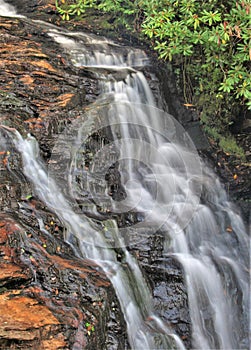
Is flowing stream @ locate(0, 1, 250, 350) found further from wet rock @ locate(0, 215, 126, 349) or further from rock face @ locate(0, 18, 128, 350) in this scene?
wet rock @ locate(0, 215, 126, 349)

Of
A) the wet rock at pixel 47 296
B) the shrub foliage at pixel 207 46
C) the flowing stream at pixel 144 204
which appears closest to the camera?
the wet rock at pixel 47 296

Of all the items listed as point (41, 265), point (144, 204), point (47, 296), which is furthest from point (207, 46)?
point (47, 296)

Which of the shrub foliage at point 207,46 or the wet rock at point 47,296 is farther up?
the shrub foliage at point 207,46

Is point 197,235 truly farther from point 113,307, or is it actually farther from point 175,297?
point 113,307

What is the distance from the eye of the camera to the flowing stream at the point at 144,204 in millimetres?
4254

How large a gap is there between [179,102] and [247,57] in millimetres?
1774

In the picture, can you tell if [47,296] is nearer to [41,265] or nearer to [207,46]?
[41,265]

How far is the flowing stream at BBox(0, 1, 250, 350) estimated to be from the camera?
4.25m

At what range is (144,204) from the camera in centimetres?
547

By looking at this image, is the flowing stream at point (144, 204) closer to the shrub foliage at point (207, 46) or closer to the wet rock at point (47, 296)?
the wet rock at point (47, 296)

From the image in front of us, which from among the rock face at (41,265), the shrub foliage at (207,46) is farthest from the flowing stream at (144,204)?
the shrub foliage at (207,46)

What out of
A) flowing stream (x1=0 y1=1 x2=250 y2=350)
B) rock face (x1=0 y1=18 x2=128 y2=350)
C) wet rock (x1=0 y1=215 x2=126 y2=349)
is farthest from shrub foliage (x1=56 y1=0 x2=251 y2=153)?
wet rock (x1=0 y1=215 x2=126 y2=349)

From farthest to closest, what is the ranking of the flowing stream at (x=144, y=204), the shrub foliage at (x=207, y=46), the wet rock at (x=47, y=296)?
the shrub foliage at (x=207, y=46) < the flowing stream at (x=144, y=204) < the wet rock at (x=47, y=296)

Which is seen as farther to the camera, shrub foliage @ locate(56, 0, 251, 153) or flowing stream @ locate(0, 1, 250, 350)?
shrub foliage @ locate(56, 0, 251, 153)
